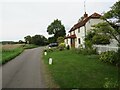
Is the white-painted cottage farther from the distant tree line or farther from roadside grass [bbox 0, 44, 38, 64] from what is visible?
the distant tree line

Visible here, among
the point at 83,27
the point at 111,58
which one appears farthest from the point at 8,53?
the point at 111,58

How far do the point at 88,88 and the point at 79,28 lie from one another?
35.2m

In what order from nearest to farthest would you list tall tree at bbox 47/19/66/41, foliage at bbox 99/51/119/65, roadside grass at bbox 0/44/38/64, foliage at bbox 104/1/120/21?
1. foliage at bbox 104/1/120/21
2. foliage at bbox 99/51/119/65
3. roadside grass at bbox 0/44/38/64
4. tall tree at bbox 47/19/66/41

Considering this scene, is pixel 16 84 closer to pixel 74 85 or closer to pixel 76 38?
pixel 74 85

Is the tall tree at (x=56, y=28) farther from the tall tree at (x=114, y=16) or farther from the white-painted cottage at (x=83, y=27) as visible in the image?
the tall tree at (x=114, y=16)

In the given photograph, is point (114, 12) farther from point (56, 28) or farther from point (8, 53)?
point (56, 28)

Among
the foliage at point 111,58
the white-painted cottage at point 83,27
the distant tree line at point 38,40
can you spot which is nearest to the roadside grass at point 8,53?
the foliage at point 111,58

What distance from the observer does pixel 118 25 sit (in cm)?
1722

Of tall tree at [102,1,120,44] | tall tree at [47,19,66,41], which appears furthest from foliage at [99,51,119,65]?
tall tree at [47,19,66,41]

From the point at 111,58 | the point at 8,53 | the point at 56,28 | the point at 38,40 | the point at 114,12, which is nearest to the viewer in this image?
the point at 114,12

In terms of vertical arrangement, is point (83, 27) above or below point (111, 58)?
above

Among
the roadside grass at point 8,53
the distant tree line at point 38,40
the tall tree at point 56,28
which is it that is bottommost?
the roadside grass at point 8,53

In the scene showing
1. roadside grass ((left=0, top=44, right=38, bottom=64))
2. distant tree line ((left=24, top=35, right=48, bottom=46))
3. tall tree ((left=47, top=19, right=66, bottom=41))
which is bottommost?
roadside grass ((left=0, top=44, right=38, bottom=64))

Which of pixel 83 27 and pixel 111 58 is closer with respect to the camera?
pixel 111 58
